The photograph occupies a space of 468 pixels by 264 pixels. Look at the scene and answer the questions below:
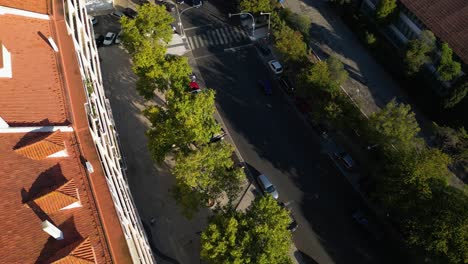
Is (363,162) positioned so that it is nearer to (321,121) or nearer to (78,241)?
(321,121)

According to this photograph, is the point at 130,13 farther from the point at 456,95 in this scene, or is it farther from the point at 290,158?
the point at 456,95

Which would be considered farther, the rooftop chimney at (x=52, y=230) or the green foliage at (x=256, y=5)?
the green foliage at (x=256, y=5)

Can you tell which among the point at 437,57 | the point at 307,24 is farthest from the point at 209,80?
the point at 437,57

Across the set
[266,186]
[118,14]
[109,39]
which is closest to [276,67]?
[266,186]

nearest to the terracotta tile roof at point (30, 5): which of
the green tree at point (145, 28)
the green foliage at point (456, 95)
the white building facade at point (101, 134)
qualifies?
the white building facade at point (101, 134)

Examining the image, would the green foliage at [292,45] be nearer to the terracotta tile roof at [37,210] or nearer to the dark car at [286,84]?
the dark car at [286,84]

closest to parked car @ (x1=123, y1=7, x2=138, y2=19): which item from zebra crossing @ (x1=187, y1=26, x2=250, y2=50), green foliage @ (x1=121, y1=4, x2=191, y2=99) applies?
zebra crossing @ (x1=187, y1=26, x2=250, y2=50)
